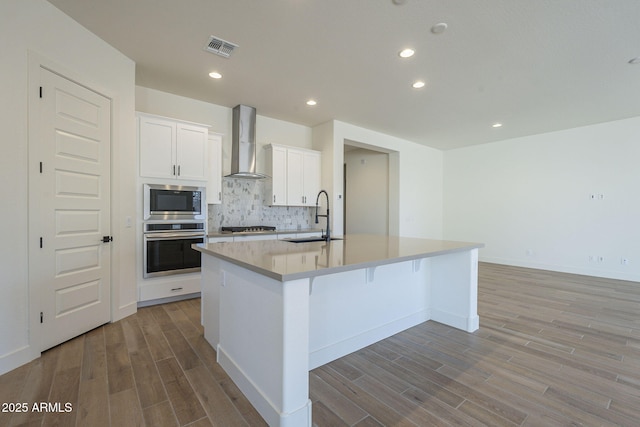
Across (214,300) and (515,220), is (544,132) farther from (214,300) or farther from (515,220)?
(214,300)

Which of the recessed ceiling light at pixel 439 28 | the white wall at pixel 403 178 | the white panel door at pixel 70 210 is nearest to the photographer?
the white panel door at pixel 70 210

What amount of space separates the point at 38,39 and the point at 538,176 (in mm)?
7671

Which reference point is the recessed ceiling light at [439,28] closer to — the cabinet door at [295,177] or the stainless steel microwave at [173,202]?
the cabinet door at [295,177]

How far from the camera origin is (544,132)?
5723 millimetres

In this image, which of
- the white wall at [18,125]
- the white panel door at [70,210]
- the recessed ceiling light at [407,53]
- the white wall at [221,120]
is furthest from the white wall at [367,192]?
the white wall at [18,125]

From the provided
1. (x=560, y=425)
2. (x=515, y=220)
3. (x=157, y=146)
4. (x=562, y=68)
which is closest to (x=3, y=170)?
(x=157, y=146)

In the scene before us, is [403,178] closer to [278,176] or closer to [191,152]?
[278,176]

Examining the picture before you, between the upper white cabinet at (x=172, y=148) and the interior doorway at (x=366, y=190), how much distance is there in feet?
11.5

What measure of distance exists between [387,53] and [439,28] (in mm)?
550

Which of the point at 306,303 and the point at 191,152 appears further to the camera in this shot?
the point at 191,152

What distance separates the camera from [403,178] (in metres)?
6.41

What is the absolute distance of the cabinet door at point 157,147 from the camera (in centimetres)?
334

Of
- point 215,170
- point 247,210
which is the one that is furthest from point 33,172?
point 247,210

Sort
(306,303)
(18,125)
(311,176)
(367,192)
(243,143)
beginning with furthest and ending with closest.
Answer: (367,192)
(311,176)
(243,143)
(18,125)
(306,303)
